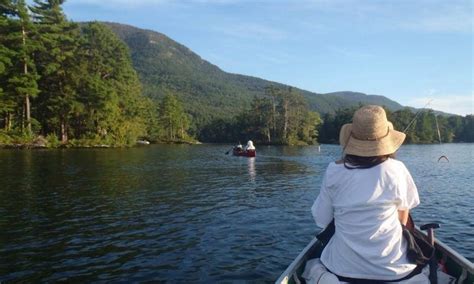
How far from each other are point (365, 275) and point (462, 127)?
173913mm

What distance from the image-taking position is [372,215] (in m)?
4.42

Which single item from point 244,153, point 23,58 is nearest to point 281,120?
point 244,153

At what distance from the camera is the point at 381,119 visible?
4621 millimetres

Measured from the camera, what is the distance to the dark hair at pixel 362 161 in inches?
177

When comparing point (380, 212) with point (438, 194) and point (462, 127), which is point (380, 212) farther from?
point (462, 127)

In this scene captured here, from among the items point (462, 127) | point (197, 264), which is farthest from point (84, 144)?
point (462, 127)

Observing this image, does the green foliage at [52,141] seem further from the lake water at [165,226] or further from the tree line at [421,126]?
the tree line at [421,126]

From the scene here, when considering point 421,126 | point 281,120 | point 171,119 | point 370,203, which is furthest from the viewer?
point 421,126

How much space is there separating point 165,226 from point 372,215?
33.8 feet

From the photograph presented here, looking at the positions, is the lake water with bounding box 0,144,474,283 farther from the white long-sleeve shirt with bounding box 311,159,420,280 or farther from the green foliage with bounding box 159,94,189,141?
the green foliage with bounding box 159,94,189,141

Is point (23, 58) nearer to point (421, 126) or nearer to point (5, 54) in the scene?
point (5, 54)

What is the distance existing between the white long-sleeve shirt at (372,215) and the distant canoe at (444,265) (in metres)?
1.30

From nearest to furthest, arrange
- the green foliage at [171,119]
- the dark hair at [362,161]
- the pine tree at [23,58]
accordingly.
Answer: the dark hair at [362,161] → the pine tree at [23,58] → the green foliage at [171,119]

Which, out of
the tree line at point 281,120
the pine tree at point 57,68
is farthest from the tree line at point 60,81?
the tree line at point 281,120
